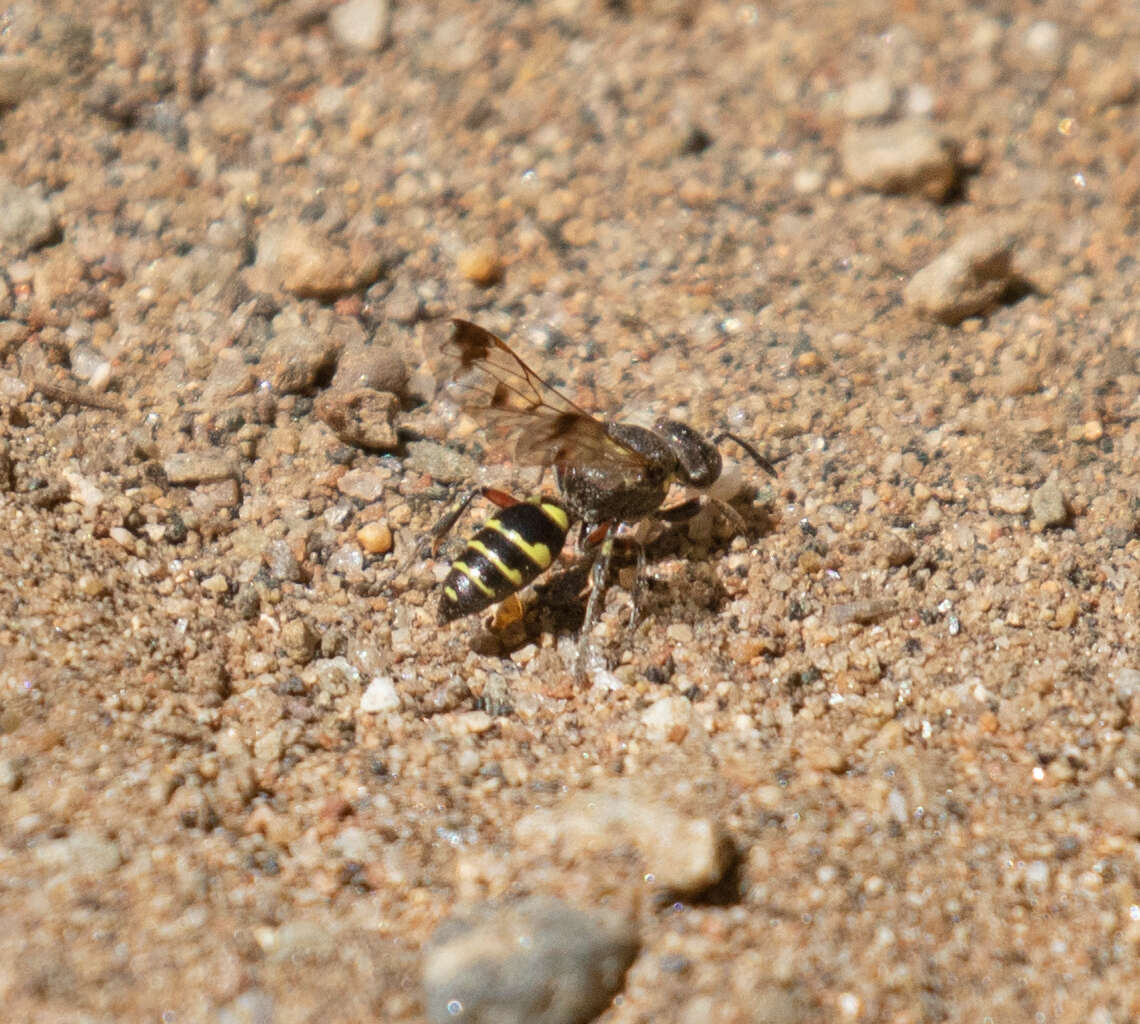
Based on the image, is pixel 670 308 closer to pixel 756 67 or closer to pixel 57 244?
pixel 756 67

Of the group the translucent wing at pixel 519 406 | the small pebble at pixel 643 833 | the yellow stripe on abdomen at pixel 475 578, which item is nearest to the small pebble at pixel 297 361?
the translucent wing at pixel 519 406

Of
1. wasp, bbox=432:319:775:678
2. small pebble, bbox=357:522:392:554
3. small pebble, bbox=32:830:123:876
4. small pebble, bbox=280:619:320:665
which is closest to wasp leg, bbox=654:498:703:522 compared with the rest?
wasp, bbox=432:319:775:678

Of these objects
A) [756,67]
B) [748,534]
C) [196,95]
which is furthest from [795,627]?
[196,95]

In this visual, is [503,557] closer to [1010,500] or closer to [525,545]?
[525,545]

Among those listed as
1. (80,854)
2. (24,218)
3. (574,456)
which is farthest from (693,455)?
(24,218)

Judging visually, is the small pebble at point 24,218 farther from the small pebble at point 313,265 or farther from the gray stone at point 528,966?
the gray stone at point 528,966

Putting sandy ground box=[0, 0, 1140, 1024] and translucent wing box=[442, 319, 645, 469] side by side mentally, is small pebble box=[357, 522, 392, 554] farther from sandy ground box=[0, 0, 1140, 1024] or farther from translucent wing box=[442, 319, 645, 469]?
translucent wing box=[442, 319, 645, 469]
